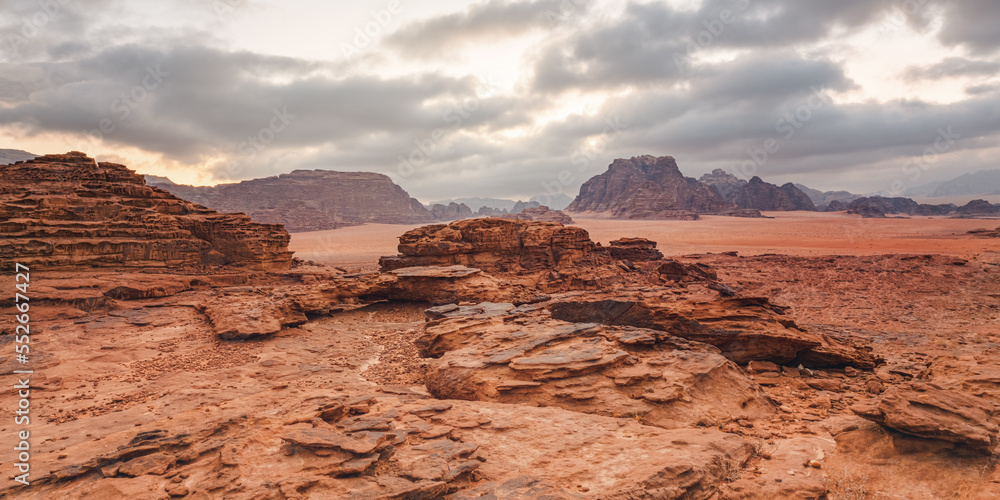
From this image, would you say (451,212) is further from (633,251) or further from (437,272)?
(437,272)

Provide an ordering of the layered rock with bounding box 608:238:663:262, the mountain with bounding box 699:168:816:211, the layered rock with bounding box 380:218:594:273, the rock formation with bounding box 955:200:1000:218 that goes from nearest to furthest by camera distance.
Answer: the layered rock with bounding box 380:218:594:273 → the layered rock with bounding box 608:238:663:262 → the rock formation with bounding box 955:200:1000:218 → the mountain with bounding box 699:168:816:211

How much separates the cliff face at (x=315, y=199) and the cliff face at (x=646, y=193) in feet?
204

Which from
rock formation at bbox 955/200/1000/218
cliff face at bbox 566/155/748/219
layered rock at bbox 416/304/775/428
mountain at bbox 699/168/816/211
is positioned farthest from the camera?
mountain at bbox 699/168/816/211

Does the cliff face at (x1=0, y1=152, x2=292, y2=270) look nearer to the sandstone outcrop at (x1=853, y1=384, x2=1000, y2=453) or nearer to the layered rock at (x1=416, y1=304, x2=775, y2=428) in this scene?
the layered rock at (x1=416, y1=304, x2=775, y2=428)

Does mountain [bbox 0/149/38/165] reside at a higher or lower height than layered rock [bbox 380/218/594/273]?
higher

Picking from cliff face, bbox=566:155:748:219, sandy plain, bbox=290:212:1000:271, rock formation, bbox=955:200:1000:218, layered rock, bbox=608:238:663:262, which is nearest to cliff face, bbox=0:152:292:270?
sandy plain, bbox=290:212:1000:271

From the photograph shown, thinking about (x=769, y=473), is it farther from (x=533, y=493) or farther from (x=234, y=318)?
(x=234, y=318)

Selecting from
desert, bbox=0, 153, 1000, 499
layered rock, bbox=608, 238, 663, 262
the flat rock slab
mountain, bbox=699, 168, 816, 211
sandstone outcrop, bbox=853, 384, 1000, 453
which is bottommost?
desert, bbox=0, 153, 1000, 499

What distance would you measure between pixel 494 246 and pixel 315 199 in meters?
125

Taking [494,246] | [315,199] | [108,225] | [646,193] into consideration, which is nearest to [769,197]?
[646,193]

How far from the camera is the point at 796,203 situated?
411 ft

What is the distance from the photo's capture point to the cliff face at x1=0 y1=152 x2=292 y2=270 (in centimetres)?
1345

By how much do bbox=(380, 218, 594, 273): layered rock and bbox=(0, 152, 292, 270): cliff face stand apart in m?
6.84

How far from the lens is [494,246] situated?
18.4 meters
